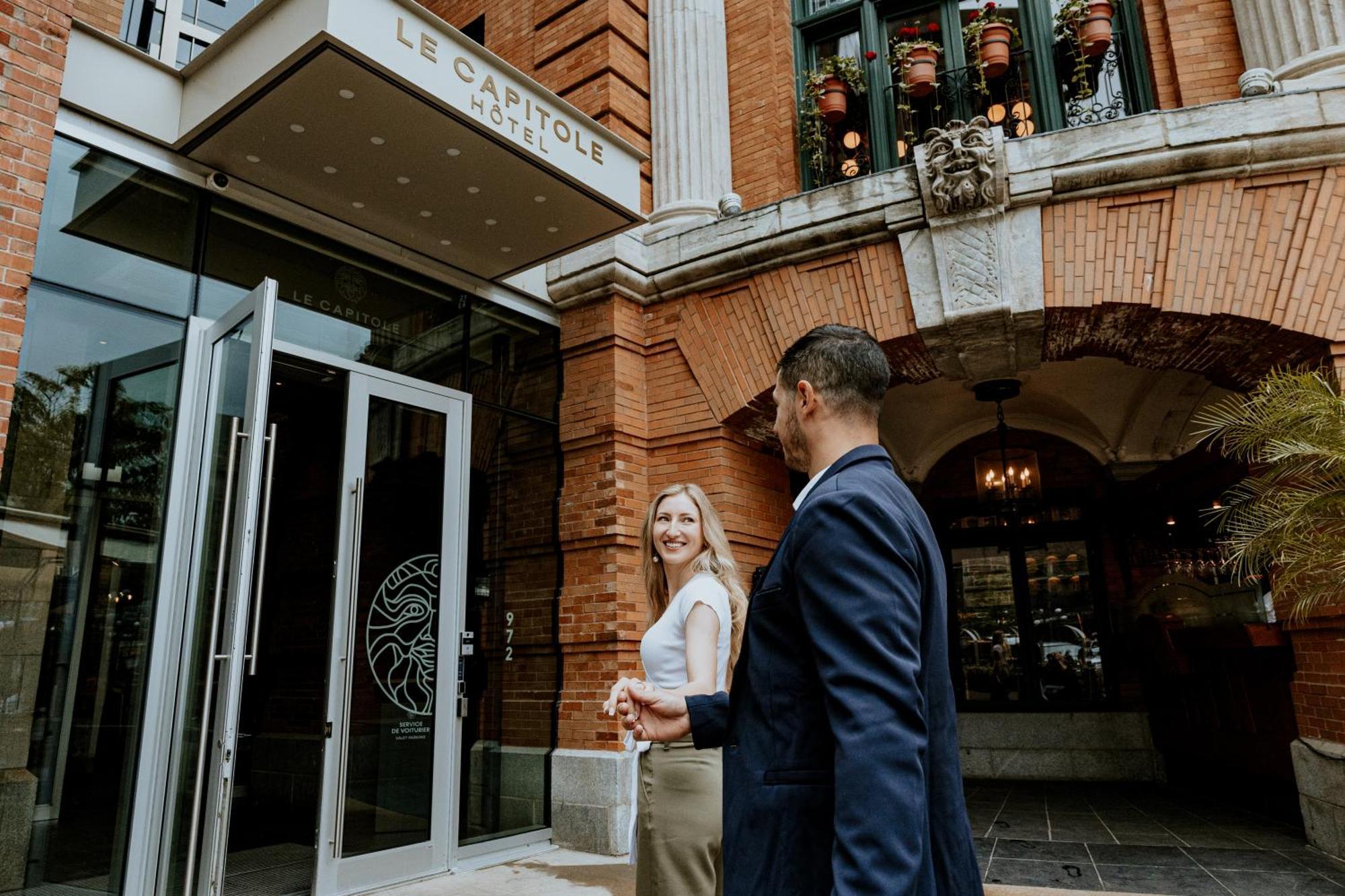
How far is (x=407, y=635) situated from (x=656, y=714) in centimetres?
495

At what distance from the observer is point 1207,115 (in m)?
5.73

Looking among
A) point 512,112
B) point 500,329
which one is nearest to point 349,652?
point 500,329

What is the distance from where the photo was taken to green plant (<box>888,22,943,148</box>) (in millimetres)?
7559

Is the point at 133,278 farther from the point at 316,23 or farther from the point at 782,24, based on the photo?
the point at 782,24

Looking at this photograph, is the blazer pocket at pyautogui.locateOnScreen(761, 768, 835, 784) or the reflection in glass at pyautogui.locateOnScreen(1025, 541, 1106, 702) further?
the reflection in glass at pyautogui.locateOnScreen(1025, 541, 1106, 702)

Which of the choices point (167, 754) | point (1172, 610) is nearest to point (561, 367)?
point (167, 754)

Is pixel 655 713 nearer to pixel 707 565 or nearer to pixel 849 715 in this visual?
pixel 849 715

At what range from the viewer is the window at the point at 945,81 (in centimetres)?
716

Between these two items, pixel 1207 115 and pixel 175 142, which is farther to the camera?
pixel 1207 115

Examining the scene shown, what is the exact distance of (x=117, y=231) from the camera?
17.3 feet

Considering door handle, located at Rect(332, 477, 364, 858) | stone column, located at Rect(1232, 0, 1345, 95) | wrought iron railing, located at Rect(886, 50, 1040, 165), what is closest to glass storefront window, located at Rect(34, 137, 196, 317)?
door handle, located at Rect(332, 477, 364, 858)

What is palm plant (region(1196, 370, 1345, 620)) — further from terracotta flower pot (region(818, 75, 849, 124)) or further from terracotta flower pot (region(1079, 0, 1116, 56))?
terracotta flower pot (region(818, 75, 849, 124))

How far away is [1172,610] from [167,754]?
399 inches

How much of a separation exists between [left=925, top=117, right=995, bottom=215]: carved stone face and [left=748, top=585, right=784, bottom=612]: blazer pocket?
543 cm
